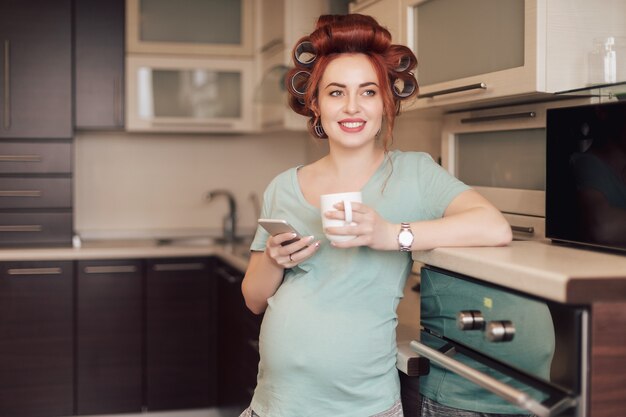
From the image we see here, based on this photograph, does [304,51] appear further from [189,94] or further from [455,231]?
[189,94]

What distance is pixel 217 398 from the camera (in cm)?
404

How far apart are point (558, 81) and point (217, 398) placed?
110 inches

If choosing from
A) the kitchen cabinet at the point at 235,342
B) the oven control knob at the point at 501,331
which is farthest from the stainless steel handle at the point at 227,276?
the oven control knob at the point at 501,331

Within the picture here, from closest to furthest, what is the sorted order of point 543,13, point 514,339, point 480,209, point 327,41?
point 514,339
point 480,209
point 327,41
point 543,13

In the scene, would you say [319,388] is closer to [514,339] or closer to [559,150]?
[514,339]

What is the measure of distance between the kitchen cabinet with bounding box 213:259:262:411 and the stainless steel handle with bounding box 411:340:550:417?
4.93 ft

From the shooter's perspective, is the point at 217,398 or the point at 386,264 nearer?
the point at 386,264

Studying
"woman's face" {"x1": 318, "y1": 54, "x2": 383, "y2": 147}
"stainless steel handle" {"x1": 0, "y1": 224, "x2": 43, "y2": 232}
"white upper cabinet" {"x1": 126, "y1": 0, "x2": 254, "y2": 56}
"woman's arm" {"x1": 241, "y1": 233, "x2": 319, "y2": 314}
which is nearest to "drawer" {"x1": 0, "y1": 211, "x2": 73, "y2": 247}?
"stainless steel handle" {"x1": 0, "y1": 224, "x2": 43, "y2": 232}

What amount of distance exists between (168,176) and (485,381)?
11.2 ft

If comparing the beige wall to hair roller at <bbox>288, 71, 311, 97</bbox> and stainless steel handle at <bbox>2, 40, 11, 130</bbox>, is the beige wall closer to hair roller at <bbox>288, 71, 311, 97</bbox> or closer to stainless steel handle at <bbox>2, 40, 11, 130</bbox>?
stainless steel handle at <bbox>2, 40, 11, 130</bbox>

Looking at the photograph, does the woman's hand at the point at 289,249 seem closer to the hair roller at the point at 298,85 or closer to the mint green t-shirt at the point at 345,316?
the mint green t-shirt at the point at 345,316

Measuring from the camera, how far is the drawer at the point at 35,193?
3971mm

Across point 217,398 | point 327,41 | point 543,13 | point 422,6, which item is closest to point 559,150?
point 543,13

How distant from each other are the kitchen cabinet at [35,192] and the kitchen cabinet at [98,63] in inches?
8.3
